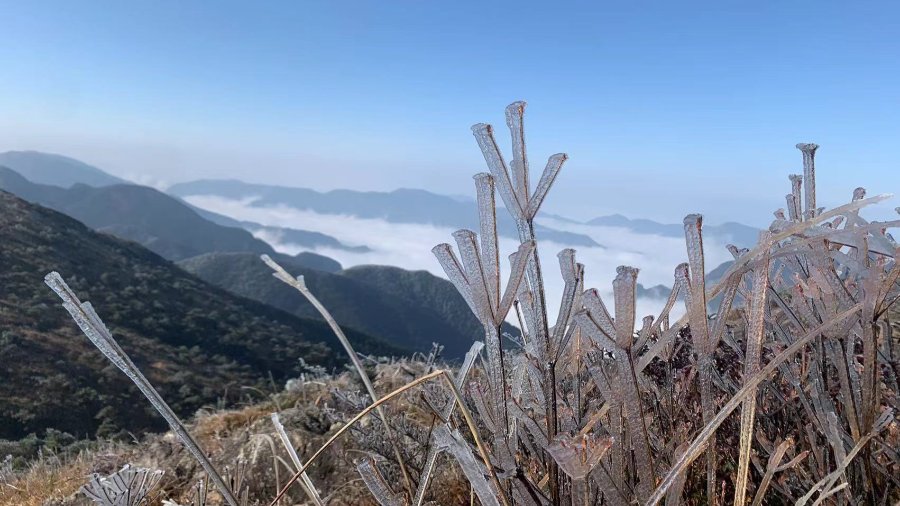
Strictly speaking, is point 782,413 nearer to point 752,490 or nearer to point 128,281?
point 752,490

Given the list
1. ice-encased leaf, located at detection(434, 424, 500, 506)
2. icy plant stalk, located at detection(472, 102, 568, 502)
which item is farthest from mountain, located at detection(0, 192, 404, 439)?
ice-encased leaf, located at detection(434, 424, 500, 506)

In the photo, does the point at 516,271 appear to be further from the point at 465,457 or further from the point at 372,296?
the point at 372,296

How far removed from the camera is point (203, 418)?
15.9 feet

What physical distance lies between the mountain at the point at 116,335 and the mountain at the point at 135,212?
113 metres

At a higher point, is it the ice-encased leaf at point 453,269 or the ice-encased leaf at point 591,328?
the ice-encased leaf at point 453,269

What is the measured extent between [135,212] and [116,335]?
527 feet

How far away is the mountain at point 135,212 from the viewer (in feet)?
574

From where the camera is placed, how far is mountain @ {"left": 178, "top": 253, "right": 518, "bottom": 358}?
108375mm

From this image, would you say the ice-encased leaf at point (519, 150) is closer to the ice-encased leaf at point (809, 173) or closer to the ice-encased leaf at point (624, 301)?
the ice-encased leaf at point (624, 301)

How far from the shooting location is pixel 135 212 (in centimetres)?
18662

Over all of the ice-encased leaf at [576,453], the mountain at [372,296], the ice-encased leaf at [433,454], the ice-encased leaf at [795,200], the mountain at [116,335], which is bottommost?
the mountain at [372,296]

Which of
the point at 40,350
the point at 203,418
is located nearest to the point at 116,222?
the point at 40,350

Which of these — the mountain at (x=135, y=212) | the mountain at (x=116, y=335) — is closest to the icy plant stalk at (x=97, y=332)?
the mountain at (x=116, y=335)

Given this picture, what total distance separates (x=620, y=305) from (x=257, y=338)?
5865 centimetres
